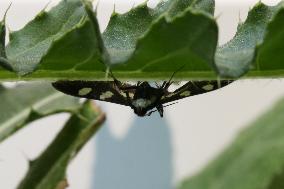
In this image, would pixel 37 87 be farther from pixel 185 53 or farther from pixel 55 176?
pixel 185 53

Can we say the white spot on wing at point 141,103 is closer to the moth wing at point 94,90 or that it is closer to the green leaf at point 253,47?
the moth wing at point 94,90

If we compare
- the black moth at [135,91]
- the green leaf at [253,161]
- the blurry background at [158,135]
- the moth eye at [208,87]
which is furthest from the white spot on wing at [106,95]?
the blurry background at [158,135]

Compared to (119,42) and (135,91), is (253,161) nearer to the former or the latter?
(135,91)

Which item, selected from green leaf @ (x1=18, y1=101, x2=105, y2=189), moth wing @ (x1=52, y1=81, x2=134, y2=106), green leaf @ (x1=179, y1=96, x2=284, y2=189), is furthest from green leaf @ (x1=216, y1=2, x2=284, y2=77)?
green leaf @ (x1=179, y1=96, x2=284, y2=189)

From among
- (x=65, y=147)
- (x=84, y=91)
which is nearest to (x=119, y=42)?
(x=84, y=91)

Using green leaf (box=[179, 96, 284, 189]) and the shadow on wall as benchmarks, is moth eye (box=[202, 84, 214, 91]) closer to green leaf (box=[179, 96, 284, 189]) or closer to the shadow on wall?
green leaf (box=[179, 96, 284, 189])

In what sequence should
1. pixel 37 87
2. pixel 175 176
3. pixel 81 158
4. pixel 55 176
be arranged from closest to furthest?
1. pixel 55 176
2. pixel 37 87
3. pixel 81 158
4. pixel 175 176

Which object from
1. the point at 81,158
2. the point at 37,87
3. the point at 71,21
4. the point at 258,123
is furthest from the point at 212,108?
the point at 71,21
